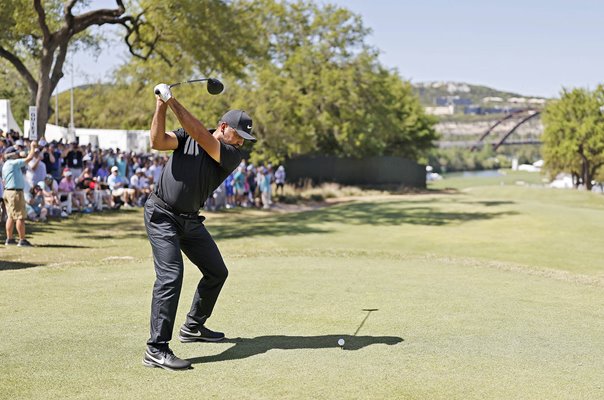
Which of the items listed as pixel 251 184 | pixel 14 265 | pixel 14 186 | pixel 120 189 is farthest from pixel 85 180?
pixel 14 265

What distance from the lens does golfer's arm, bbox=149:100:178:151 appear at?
6.05 metres

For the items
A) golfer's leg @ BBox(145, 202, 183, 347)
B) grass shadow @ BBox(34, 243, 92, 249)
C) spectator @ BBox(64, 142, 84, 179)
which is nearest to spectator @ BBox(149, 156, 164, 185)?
spectator @ BBox(64, 142, 84, 179)

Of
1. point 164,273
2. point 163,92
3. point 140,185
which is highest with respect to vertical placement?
point 163,92

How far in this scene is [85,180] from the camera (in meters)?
26.5

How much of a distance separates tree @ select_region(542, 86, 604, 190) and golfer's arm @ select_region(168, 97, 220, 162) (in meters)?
69.0

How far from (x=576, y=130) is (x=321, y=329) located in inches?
2713

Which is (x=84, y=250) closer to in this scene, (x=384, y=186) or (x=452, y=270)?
(x=452, y=270)

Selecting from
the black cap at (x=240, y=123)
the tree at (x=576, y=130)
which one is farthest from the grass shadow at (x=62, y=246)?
the tree at (x=576, y=130)

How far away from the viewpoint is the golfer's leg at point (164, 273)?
21.3ft

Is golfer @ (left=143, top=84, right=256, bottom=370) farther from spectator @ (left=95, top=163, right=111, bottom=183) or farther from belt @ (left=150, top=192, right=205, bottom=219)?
spectator @ (left=95, top=163, right=111, bottom=183)

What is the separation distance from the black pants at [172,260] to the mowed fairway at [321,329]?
0.37 m

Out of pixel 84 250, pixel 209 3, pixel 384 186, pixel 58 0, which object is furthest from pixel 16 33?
pixel 384 186

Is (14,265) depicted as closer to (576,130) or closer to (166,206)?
(166,206)

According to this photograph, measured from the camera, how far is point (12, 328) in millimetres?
7605
